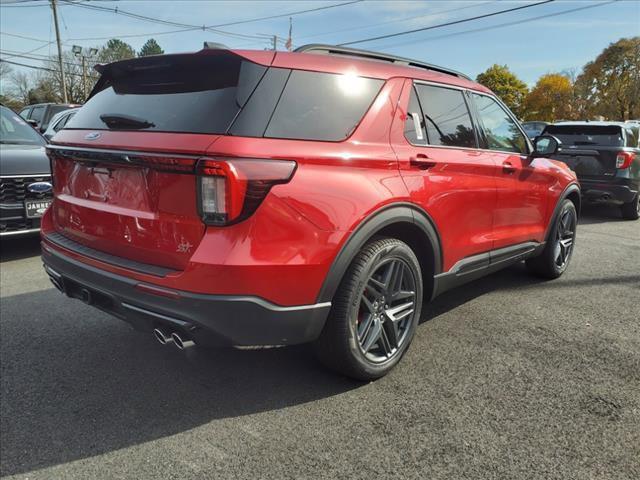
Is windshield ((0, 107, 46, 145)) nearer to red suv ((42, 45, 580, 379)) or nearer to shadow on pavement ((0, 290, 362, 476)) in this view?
shadow on pavement ((0, 290, 362, 476))

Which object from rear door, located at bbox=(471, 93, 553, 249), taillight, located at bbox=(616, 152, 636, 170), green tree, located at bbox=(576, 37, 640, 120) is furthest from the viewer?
green tree, located at bbox=(576, 37, 640, 120)

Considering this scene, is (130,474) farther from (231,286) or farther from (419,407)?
(419,407)

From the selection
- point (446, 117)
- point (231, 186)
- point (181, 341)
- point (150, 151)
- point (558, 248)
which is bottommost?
point (558, 248)

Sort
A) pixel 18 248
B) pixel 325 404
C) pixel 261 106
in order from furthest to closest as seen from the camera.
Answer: pixel 18 248, pixel 325 404, pixel 261 106

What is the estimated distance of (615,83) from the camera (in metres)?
43.4

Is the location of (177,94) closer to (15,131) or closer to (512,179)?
(512,179)

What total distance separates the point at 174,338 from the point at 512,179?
113 inches

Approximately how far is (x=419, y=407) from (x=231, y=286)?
122cm

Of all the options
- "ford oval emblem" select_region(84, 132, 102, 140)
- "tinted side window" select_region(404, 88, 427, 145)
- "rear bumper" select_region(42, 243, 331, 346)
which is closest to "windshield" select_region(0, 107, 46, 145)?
"ford oval emblem" select_region(84, 132, 102, 140)

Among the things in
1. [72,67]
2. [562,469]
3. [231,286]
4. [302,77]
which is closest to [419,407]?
[562,469]

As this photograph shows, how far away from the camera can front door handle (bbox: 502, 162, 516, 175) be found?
3.85m

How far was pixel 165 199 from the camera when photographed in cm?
231

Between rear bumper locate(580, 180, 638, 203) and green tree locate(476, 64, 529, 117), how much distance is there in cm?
5313

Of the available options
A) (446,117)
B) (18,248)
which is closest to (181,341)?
(446,117)
